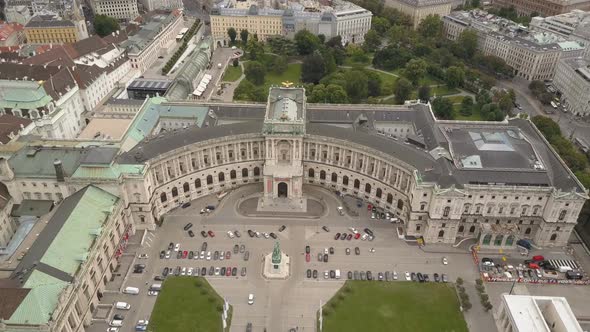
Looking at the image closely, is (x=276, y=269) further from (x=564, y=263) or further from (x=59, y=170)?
(x=564, y=263)

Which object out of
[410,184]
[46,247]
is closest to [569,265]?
[410,184]

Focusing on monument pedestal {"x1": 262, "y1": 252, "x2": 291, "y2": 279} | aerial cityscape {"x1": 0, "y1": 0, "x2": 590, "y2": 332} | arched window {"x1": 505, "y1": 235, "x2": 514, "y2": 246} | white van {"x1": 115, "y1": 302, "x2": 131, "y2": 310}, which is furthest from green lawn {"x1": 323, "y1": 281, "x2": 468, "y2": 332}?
white van {"x1": 115, "y1": 302, "x2": 131, "y2": 310}

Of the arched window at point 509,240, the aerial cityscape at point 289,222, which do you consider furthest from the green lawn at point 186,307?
the arched window at point 509,240

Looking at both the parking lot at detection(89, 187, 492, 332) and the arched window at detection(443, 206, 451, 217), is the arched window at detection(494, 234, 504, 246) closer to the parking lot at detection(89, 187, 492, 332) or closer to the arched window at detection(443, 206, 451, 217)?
the parking lot at detection(89, 187, 492, 332)

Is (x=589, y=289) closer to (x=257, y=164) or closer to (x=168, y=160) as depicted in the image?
(x=257, y=164)

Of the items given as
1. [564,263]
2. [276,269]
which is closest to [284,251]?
[276,269]

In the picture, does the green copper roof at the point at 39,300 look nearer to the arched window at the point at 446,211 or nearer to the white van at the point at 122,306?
the white van at the point at 122,306
